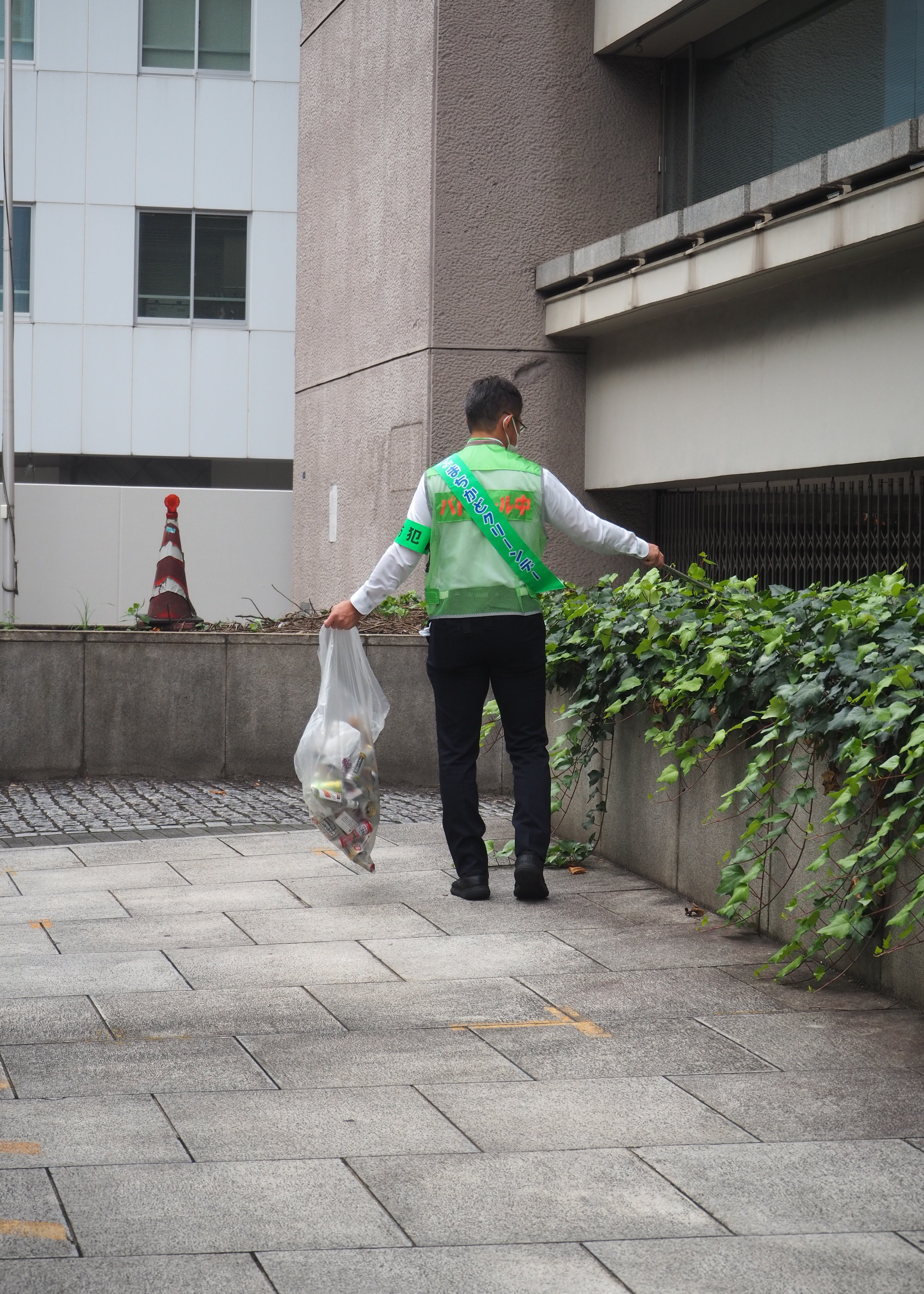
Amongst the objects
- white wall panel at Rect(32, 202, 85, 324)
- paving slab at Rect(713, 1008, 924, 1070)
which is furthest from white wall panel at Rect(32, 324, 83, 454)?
paving slab at Rect(713, 1008, 924, 1070)

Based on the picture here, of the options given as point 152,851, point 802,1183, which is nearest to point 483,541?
point 152,851

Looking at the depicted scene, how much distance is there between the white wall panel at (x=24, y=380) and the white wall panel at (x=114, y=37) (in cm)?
388

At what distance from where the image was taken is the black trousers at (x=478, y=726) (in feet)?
19.1

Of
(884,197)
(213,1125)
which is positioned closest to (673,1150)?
(213,1125)

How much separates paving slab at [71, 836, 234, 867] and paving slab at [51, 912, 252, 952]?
3.94 feet

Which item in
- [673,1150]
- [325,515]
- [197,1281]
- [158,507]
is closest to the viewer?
[197,1281]

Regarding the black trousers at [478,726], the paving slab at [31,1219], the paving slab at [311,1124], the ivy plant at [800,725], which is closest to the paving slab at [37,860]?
the black trousers at [478,726]

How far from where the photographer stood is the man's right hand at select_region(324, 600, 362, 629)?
5.86 metres

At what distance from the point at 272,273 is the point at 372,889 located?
18025mm

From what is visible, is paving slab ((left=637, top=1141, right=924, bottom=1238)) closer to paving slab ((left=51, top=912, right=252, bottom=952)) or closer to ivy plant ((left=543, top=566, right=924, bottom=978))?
ivy plant ((left=543, top=566, right=924, bottom=978))

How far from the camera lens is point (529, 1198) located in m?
3.00

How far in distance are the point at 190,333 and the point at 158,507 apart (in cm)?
274

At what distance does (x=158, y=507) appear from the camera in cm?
2192

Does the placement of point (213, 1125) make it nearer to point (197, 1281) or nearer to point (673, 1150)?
point (197, 1281)
